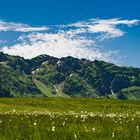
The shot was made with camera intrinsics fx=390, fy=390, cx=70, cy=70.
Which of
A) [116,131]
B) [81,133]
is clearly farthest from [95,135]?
[116,131]

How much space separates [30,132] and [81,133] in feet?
5.15

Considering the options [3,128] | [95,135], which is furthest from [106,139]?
[3,128]

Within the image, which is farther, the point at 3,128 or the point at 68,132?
the point at 3,128

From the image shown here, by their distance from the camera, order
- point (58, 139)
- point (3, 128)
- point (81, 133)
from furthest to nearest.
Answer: point (3, 128)
point (81, 133)
point (58, 139)

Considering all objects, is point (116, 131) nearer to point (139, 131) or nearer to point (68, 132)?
point (139, 131)

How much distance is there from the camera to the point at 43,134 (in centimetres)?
1157

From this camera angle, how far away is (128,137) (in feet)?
36.9

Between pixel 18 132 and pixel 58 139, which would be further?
pixel 18 132

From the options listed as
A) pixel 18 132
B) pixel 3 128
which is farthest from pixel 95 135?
pixel 3 128

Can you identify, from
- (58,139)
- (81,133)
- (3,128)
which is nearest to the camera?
(58,139)

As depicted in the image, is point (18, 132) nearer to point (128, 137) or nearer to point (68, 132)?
point (68, 132)

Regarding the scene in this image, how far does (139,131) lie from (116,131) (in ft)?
2.47

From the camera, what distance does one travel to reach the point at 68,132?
12.0m

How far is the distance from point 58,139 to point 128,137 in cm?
203
